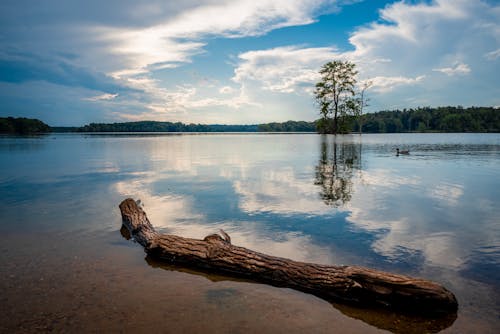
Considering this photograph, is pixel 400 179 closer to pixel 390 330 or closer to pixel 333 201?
pixel 333 201

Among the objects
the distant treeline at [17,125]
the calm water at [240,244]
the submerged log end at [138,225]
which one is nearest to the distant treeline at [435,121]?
the calm water at [240,244]

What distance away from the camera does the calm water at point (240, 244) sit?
13.8 feet

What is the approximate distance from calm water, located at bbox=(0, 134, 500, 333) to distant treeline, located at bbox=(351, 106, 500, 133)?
132 metres

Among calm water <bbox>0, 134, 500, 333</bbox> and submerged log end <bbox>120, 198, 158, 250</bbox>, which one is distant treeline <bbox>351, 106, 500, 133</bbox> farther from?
submerged log end <bbox>120, 198, 158, 250</bbox>

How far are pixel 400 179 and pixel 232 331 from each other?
1397 cm

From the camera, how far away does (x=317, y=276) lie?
4988mm

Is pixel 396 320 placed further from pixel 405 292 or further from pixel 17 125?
pixel 17 125

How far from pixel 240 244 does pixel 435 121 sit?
184 m

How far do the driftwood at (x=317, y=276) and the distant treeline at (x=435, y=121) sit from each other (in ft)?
453

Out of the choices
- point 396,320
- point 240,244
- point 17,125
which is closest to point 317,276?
point 396,320

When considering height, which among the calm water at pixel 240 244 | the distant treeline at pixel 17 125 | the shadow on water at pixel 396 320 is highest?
the distant treeline at pixel 17 125

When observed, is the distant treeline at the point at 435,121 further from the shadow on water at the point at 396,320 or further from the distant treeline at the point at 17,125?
the distant treeline at the point at 17,125

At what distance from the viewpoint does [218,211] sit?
9703 millimetres

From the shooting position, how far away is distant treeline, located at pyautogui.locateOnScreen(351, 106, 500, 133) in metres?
147
